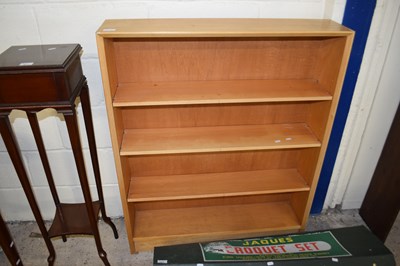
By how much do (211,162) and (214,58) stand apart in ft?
2.17

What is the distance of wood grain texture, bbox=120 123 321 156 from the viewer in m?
1.53

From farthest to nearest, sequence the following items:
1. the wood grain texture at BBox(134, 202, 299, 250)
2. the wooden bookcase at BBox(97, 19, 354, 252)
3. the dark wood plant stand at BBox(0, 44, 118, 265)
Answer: the wood grain texture at BBox(134, 202, 299, 250)
the wooden bookcase at BBox(97, 19, 354, 252)
the dark wood plant stand at BBox(0, 44, 118, 265)

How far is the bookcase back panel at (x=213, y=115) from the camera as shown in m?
1.65

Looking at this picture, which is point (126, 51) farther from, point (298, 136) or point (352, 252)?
point (352, 252)

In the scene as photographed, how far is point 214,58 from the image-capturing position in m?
1.53

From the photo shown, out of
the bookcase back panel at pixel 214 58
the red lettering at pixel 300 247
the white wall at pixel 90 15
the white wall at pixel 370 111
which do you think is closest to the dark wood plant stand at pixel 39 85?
the white wall at pixel 90 15

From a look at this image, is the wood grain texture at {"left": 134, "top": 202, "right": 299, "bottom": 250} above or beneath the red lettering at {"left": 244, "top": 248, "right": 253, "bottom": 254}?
beneath

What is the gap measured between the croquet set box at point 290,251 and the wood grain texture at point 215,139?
0.53m

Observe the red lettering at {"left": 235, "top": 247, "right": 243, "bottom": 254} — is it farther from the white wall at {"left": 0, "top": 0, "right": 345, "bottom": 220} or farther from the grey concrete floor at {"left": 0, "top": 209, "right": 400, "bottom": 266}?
the white wall at {"left": 0, "top": 0, "right": 345, "bottom": 220}

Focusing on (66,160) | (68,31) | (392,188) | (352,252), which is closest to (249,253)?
(352,252)

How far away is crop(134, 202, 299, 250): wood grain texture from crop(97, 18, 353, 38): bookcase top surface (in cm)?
119

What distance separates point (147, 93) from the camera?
145 centimetres

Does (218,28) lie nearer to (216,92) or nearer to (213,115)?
(216,92)

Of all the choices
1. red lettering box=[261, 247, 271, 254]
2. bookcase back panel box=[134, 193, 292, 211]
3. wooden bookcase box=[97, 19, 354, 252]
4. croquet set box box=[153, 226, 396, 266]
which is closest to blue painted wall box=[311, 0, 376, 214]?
wooden bookcase box=[97, 19, 354, 252]
